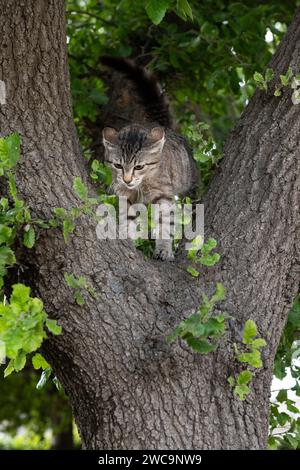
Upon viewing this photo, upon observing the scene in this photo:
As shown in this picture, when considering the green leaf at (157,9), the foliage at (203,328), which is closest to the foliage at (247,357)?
the foliage at (203,328)

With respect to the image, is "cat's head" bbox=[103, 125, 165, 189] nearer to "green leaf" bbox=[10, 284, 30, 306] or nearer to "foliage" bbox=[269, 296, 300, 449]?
"foliage" bbox=[269, 296, 300, 449]

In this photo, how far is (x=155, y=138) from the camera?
15.3 ft

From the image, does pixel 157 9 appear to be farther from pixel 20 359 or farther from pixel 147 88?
pixel 147 88

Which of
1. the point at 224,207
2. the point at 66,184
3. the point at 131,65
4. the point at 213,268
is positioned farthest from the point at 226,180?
the point at 131,65

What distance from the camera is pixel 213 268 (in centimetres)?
340

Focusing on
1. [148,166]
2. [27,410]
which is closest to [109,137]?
[148,166]

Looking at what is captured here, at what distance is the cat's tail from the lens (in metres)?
5.21

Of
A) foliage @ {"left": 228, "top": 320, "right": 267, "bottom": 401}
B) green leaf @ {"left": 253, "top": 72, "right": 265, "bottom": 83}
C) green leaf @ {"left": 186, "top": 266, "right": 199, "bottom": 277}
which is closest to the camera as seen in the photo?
foliage @ {"left": 228, "top": 320, "right": 267, "bottom": 401}

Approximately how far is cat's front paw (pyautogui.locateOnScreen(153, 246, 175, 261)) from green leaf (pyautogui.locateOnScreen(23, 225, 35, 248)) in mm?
1230

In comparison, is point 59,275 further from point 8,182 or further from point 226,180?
point 226,180

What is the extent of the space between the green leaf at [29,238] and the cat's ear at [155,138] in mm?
1846

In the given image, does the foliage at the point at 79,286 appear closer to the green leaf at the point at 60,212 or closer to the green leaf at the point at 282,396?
the green leaf at the point at 60,212

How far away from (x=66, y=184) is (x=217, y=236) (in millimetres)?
801

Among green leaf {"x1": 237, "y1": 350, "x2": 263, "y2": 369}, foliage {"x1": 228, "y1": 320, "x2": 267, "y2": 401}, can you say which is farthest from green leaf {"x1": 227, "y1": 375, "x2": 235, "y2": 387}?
green leaf {"x1": 237, "y1": 350, "x2": 263, "y2": 369}
